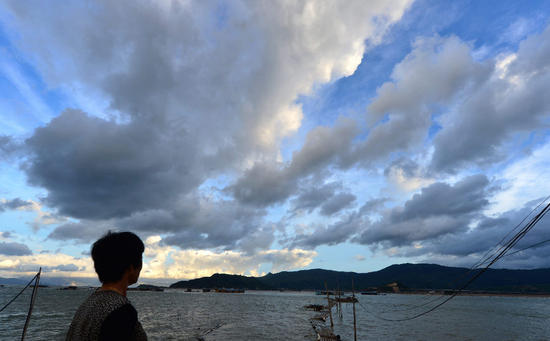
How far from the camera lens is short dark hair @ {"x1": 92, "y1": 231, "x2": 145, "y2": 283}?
2379mm

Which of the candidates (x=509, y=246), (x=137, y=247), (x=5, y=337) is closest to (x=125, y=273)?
(x=137, y=247)

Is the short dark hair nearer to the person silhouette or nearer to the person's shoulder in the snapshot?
the person silhouette

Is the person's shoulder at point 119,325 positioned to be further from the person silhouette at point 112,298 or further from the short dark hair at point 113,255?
the short dark hair at point 113,255

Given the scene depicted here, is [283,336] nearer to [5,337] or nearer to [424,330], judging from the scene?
[424,330]

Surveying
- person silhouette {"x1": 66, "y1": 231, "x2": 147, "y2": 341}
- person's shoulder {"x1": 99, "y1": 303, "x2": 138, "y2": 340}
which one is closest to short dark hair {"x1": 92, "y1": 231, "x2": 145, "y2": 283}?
person silhouette {"x1": 66, "y1": 231, "x2": 147, "y2": 341}

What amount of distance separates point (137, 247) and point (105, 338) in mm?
718

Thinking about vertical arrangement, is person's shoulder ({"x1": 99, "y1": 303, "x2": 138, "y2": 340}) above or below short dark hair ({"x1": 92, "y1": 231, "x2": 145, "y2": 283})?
below

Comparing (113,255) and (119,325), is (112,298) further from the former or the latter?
(113,255)

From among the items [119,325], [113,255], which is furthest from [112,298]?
[113,255]

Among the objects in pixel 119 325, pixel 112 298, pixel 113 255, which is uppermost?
pixel 113 255

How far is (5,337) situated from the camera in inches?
1277

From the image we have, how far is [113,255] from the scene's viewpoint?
2.42 meters

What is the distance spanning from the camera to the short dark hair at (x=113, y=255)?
7.80 ft

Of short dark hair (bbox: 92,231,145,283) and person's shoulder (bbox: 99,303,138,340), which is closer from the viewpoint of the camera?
person's shoulder (bbox: 99,303,138,340)
